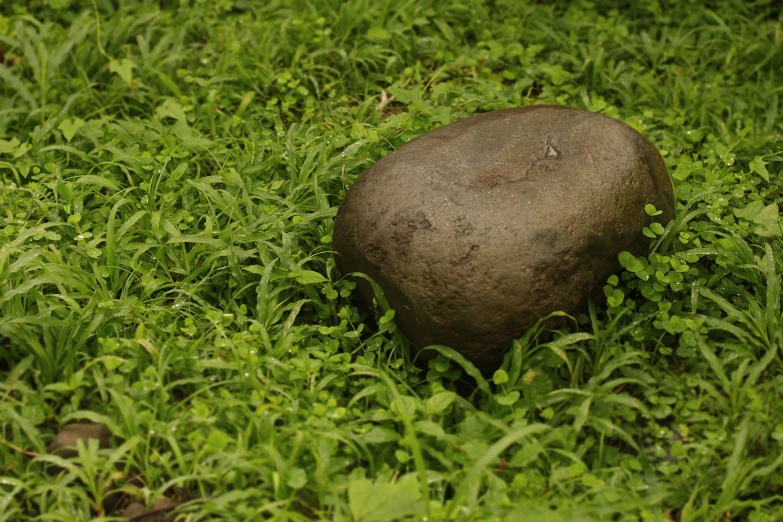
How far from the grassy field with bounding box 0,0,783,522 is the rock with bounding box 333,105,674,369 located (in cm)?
14

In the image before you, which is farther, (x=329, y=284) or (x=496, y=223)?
(x=329, y=284)

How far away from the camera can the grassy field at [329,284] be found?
8.79ft

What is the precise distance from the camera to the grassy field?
2.68 meters

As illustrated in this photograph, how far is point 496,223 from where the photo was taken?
300cm

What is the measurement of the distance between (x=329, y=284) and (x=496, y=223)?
833mm

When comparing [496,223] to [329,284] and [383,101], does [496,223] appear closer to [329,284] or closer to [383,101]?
[329,284]

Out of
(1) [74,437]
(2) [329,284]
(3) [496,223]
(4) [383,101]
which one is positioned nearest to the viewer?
(1) [74,437]

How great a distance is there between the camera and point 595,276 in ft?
10.3

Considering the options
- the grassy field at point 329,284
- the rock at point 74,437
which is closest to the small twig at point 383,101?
the grassy field at point 329,284

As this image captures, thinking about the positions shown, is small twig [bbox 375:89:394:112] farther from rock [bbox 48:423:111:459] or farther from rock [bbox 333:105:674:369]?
rock [bbox 48:423:111:459]

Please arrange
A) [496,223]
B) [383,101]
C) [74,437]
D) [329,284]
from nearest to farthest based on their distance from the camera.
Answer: [74,437], [496,223], [329,284], [383,101]

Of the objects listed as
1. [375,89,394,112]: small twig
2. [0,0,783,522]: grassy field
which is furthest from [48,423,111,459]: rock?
[375,89,394,112]: small twig

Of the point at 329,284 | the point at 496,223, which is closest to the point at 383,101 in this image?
the point at 329,284

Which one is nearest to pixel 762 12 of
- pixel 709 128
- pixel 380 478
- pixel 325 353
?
pixel 709 128
